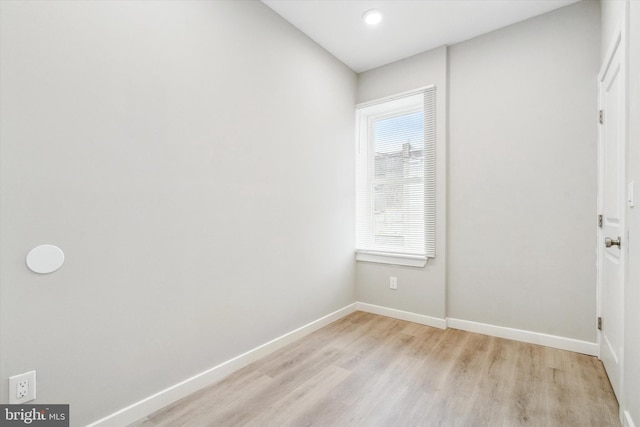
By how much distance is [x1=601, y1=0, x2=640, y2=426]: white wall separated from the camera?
134cm

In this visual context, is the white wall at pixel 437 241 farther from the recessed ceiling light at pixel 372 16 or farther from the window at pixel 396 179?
the recessed ceiling light at pixel 372 16

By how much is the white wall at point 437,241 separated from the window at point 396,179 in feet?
0.23

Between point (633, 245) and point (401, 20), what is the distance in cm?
230

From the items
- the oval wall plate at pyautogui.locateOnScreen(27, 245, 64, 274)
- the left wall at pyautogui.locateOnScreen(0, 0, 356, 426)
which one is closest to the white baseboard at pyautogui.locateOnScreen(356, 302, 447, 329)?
the left wall at pyautogui.locateOnScreen(0, 0, 356, 426)

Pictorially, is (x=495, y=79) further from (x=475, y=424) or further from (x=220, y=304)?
(x=220, y=304)

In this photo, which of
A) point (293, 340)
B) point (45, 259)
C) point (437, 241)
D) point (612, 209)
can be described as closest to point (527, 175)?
point (612, 209)

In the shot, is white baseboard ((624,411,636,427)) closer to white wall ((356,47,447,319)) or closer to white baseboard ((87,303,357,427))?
white wall ((356,47,447,319))

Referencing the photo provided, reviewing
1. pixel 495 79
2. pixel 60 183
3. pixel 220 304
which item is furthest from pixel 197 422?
pixel 495 79

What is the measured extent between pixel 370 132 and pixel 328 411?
286 centimetres

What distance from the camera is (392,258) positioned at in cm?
325

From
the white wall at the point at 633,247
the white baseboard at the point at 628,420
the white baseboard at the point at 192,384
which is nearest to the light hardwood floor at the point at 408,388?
the white baseboard at the point at 192,384

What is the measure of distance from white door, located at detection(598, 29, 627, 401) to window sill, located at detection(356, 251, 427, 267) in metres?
1.35

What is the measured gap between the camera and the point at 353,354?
2408 millimetres

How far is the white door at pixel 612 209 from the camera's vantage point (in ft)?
5.70
